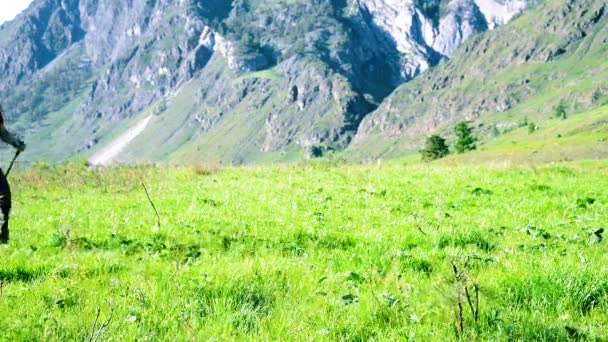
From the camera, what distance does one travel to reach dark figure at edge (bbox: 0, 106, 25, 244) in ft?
32.8

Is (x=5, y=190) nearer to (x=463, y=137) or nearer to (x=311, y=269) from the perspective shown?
(x=311, y=269)

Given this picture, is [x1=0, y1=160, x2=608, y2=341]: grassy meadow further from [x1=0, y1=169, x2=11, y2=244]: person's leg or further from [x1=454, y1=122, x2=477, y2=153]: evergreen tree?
[x1=454, y1=122, x2=477, y2=153]: evergreen tree

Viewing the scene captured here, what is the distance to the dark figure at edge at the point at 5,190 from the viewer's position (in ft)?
32.8

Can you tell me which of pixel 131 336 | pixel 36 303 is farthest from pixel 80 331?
pixel 36 303

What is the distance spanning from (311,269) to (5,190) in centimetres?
647

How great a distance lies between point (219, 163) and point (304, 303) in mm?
27147

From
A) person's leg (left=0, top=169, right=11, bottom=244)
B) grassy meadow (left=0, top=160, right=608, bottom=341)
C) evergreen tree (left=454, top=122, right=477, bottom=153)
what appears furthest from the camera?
evergreen tree (left=454, top=122, right=477, bottom=153)

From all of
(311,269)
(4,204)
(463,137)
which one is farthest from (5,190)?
(463,137)

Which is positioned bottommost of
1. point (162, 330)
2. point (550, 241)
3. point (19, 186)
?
point (550, 241)

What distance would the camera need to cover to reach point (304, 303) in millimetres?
6648

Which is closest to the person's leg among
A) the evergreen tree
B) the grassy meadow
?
the grassy meadow

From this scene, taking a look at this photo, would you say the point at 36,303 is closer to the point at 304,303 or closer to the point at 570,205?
the point at 304,303

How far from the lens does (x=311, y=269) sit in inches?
320

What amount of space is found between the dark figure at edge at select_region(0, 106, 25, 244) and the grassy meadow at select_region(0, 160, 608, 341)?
0.52 m
